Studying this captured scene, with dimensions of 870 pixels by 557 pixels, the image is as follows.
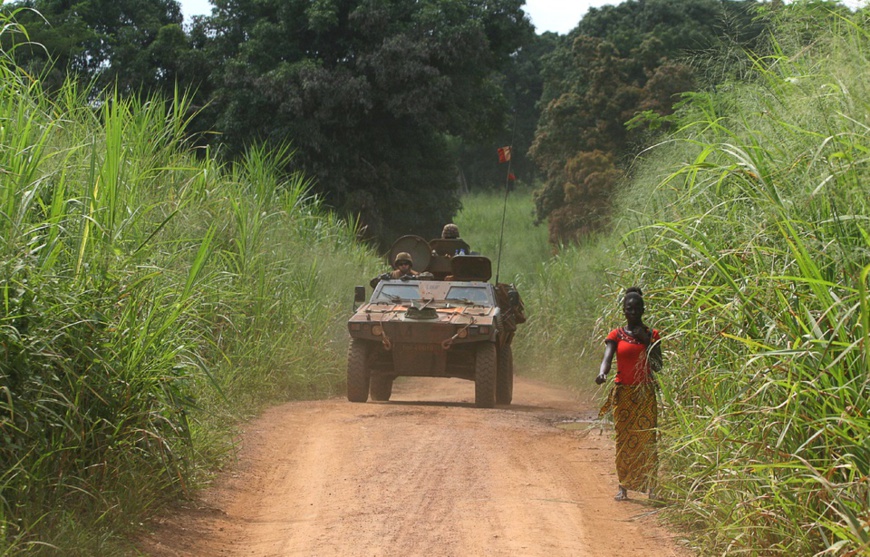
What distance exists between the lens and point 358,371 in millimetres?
12016

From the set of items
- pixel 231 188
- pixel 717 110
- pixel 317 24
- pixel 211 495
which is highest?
pixel 317 24

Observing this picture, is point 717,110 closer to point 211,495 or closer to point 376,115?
point 211,495

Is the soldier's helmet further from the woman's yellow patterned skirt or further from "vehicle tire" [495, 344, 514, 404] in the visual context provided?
the woman's yellow patterned skirt

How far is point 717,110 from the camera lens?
10055 mm

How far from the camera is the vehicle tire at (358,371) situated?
12008 mm

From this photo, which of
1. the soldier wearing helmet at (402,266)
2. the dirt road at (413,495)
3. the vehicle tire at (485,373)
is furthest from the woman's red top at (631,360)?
the soldier wearing helmet at (402,266)

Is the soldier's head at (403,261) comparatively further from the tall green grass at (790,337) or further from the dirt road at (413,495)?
the tall green grass at (790,337)

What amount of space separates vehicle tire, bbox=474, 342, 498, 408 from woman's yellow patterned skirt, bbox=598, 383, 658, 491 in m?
4.91

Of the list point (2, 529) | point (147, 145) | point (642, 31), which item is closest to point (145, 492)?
point (2, 529)

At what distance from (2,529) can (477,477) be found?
3.57 metres

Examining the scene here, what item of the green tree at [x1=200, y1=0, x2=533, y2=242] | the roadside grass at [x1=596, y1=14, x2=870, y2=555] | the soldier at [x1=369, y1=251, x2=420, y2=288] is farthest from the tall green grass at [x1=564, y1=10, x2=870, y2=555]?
the green tree at [x1=200, y1=0, x2=533, y2=242]

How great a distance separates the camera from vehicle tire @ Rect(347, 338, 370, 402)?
12.0 meters

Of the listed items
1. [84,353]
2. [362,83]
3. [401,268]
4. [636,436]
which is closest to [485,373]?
[401,268]

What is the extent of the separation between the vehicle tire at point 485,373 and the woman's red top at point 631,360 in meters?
4.88
